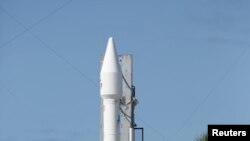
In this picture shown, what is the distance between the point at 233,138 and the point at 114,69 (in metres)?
5.90

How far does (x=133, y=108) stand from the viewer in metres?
20.7

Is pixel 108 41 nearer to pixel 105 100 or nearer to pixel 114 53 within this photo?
pixel 114 53

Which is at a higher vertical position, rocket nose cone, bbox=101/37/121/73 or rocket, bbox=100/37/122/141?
rocket nose cone, bbox=101/37/121/73

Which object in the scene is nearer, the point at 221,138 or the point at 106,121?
the point at 221,138

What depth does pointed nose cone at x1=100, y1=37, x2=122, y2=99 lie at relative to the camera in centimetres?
2100

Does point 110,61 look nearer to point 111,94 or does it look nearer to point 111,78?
point 111,78

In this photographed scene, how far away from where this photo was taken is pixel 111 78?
21.0 m

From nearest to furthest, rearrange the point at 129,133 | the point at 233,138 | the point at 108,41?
the point at 233,138 → the point at 129,133 → the point at 108,41

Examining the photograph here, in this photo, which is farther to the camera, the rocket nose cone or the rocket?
the rocket nose cone

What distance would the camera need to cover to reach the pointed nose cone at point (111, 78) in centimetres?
2100

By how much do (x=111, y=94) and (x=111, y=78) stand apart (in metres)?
0.67

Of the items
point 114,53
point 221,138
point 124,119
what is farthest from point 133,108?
point 221,138

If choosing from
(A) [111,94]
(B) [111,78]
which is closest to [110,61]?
(B) [111,78]

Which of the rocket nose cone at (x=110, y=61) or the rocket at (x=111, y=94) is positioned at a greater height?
the rocket nose cone at (x=110, y=61)
